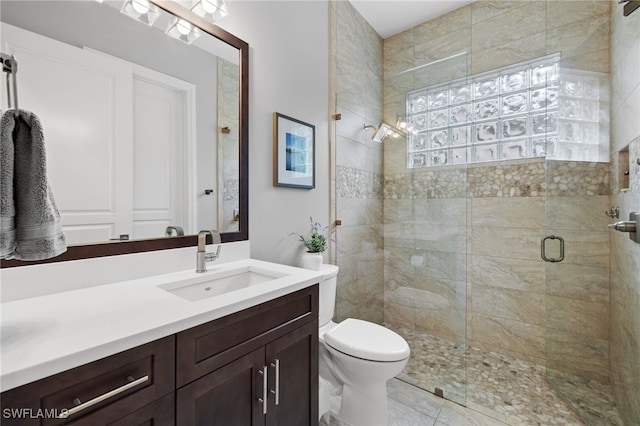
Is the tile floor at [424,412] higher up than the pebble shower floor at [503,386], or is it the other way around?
the pebble shower floor at [503,386]

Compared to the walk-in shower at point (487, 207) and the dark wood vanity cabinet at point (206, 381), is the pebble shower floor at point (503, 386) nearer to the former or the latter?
the walk-in shower at point (487, 207)

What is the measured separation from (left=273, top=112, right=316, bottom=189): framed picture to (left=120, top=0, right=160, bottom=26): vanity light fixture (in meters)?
0.72

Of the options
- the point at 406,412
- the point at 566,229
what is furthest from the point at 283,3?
the point at 406,412

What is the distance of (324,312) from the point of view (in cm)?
178

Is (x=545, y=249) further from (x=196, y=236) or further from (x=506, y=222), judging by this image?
(x=196, y=236)

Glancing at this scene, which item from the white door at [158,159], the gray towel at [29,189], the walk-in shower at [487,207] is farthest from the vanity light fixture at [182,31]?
the walk-in shower at [487,207]

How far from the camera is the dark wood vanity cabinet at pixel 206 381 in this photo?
61cm

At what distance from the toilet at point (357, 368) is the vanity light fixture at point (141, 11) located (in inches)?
58.2

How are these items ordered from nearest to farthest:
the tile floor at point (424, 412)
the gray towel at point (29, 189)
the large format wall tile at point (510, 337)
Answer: the gray towel at point (29, 189) → the tile floor at point (424, 412) → the large format wall tile at point (510, 337)

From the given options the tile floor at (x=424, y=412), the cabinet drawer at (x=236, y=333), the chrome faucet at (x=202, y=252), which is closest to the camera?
the cabinet drawer at (x=236, y=333)

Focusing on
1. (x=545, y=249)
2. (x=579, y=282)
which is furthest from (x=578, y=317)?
(x=545, y=249)

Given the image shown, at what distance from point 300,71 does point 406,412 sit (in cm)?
220

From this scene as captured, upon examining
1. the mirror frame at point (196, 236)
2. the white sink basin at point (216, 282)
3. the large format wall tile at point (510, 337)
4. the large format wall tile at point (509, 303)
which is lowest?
the large format wall tile at point (510, 337)

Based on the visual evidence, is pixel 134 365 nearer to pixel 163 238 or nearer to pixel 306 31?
pixel 163 238
